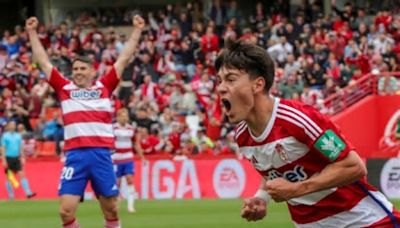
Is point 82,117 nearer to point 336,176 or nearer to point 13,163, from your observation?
point 336,176

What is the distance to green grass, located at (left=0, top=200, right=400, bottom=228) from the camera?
16.2 meters

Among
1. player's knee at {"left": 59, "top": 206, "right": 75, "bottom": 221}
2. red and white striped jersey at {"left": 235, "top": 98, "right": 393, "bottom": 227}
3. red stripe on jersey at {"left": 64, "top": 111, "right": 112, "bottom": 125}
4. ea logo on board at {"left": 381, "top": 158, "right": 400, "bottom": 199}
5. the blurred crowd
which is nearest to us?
red and white striped jersey at {"left": 235, "top": 98, "right": 393, "bottom": 227}

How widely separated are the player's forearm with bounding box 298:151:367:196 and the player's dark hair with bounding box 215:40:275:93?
558 millimetres

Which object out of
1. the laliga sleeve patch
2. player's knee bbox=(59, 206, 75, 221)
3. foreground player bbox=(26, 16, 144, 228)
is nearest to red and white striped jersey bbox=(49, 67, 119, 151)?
foreground player bbox=(26, 16, 144, 228)

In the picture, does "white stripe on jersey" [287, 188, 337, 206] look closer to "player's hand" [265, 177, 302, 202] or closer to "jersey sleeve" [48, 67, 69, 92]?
"player's hand" [265, 177, 302, 202]

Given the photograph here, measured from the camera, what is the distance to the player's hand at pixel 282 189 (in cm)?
541

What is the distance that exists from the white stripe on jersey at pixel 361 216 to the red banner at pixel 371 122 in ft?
67.8

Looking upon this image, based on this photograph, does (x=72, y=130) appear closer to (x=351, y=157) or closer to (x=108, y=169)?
(x=108, y=169)

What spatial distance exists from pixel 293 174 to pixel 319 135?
1.14ft

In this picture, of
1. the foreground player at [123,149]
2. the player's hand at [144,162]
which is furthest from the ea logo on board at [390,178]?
the foreground player at [123,149]

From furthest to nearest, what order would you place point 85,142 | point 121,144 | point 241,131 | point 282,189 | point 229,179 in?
point 229,179, point 121,144, point 85,142, point 241,131, point 282,189

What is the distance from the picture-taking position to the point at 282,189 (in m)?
5.41

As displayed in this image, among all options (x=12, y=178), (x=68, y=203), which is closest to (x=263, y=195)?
(x=68, y=203)

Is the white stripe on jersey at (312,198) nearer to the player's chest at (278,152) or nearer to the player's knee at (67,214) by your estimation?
the player's chest at (278,152)
